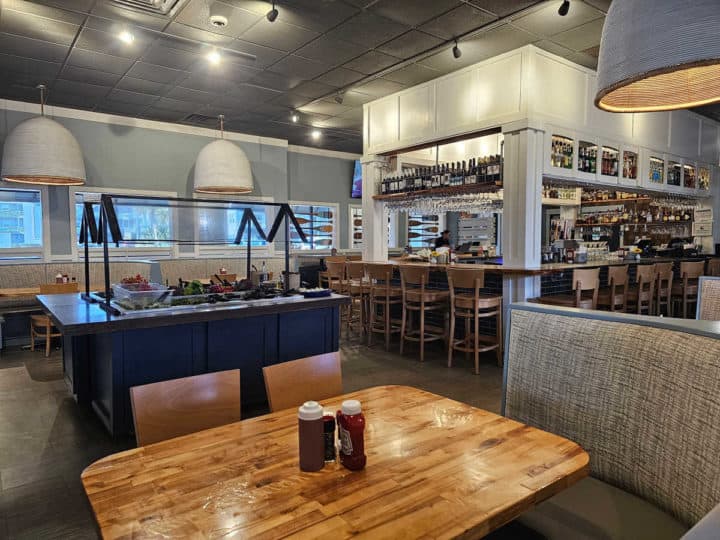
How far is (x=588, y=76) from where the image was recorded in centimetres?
573

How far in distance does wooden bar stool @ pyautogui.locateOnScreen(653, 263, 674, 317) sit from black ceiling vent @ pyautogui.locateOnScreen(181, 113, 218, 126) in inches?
274

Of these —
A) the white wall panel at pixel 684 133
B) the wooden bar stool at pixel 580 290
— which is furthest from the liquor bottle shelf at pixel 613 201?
the wooden bar stool at pixel 580 290

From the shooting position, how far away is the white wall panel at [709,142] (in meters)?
7.79

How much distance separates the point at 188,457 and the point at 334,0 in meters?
3.91

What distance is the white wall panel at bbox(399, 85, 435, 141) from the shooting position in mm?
6133

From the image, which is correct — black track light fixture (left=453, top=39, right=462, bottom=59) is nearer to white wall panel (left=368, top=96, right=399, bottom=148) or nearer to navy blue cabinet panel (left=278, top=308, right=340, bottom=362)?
white wall panel (left=368, top=96, right=399, bottom=148)

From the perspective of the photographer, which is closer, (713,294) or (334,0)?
(713,294)

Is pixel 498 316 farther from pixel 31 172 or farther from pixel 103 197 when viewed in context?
pixel 31 172

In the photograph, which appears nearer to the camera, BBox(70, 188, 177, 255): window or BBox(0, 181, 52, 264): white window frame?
BBox(0, 181, 52, 264): white window frame

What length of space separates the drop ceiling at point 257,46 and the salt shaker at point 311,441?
3.87m

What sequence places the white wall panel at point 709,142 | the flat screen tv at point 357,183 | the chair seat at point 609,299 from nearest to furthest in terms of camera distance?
the chair seat at point 609,299
the white wall panel at point 709,142
the flat screen tv at point 357,183

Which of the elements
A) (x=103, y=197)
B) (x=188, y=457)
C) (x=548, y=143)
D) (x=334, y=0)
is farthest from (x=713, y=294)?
(x=103, y=197)

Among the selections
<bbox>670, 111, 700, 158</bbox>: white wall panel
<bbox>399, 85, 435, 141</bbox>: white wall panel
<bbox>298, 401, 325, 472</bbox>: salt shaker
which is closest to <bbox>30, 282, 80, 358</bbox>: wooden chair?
<bbox>399, 85, 435, 141</bbox>: white wall panel

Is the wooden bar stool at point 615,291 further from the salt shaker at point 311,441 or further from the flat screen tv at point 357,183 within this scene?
the flat screen tv at point 357,183
